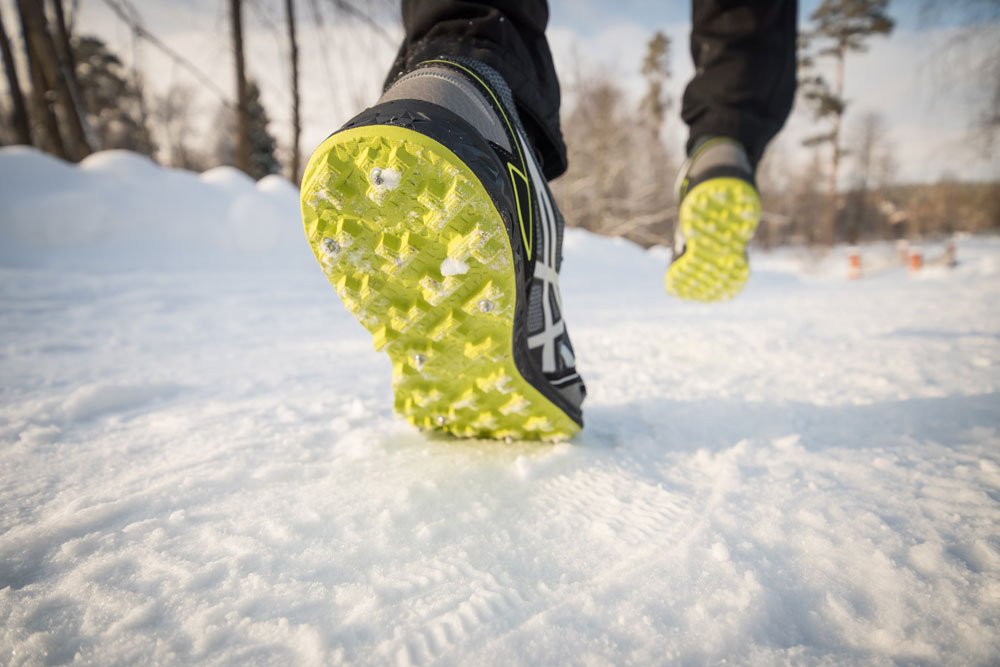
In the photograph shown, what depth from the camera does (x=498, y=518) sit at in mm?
558

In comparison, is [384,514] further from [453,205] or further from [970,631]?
[970,631]

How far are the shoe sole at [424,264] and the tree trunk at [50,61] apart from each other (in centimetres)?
571

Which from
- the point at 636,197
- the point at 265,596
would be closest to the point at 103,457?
the point at 265,596

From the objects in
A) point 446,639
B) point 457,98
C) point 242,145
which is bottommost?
point 446,639

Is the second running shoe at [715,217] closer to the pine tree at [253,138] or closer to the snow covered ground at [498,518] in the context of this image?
the snow covered ground at [498,518]

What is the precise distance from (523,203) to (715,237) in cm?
96

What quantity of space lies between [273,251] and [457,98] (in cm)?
366

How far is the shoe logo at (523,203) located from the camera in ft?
2.10

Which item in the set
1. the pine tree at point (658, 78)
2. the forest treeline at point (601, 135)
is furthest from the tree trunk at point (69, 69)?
the pine tree at point (658, 78)

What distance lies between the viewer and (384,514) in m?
0.55

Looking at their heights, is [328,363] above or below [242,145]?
below

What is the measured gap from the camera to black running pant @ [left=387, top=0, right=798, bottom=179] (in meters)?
0.78

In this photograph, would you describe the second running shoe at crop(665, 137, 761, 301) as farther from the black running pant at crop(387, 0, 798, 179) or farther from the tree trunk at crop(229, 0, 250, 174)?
the tree trunk at crop(229, 0, 250, 174)

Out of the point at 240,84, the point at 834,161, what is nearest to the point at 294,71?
the point at 240,84
